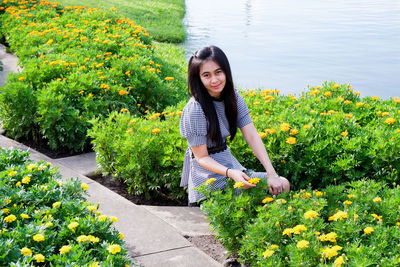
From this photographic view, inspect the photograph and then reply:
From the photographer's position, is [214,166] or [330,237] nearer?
[330,237]

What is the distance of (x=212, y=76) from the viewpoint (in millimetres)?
3229

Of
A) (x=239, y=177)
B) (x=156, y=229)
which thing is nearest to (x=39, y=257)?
(x=156, y=229)

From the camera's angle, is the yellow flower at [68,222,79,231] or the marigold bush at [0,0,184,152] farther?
the marigold bush at [0,0,184,152]

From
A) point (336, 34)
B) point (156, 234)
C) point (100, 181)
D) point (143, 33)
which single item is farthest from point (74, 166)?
point (336, 34)

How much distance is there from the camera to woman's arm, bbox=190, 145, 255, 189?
3.07 meters

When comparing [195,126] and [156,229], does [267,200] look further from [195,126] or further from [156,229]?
[156,229]

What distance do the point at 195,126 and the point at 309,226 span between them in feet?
3.60

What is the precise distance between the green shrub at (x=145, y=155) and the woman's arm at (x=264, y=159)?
747 millimetres

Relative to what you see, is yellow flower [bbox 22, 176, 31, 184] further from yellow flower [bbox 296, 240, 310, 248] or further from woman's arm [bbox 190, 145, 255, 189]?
yellow flower [bbox 296, 240, 310, 248]

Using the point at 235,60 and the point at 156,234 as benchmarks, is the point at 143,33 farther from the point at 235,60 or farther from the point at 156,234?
the point at 156,234

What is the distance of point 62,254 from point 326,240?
1.47 meters

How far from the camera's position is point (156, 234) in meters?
3.34

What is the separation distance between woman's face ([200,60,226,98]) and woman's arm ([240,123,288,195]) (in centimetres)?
46

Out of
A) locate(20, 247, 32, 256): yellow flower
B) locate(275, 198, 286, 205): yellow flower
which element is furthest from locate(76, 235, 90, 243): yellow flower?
locate(275, 198, 286, 205): yellow flower
